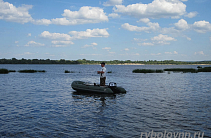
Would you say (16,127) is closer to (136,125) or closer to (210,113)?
(136,125)

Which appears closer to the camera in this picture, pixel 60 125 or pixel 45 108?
pixel 60 125

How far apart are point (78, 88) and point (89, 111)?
9411mm

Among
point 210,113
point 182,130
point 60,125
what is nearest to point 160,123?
point 182,130

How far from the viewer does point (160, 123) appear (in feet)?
35.1

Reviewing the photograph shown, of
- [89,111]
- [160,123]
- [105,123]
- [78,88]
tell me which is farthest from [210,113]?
[78,88]

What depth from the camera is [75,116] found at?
12164 millimetres

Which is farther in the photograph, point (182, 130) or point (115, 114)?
point (115, 114)

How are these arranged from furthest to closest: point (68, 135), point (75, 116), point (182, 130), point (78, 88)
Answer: point (78, 88) → point (75, 116) → point (182, 130) → point (68, 135)

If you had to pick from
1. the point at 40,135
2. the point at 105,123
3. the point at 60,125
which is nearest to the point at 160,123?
the point at 105,123

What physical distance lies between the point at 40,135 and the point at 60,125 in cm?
155

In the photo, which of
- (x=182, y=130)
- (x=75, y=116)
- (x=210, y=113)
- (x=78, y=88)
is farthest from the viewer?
(x=78, y=88)

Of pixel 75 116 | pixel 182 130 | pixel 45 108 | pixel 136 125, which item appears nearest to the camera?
pixel 182 130

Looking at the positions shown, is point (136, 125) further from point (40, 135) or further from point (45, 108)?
point (45, 108)

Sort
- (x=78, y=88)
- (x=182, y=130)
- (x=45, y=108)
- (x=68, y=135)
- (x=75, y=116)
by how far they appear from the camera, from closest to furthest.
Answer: (x=68, y=135) → (x=182, y=130) → (x=75, y=116) → (x=45, y=108) → (x=78, y=88)
